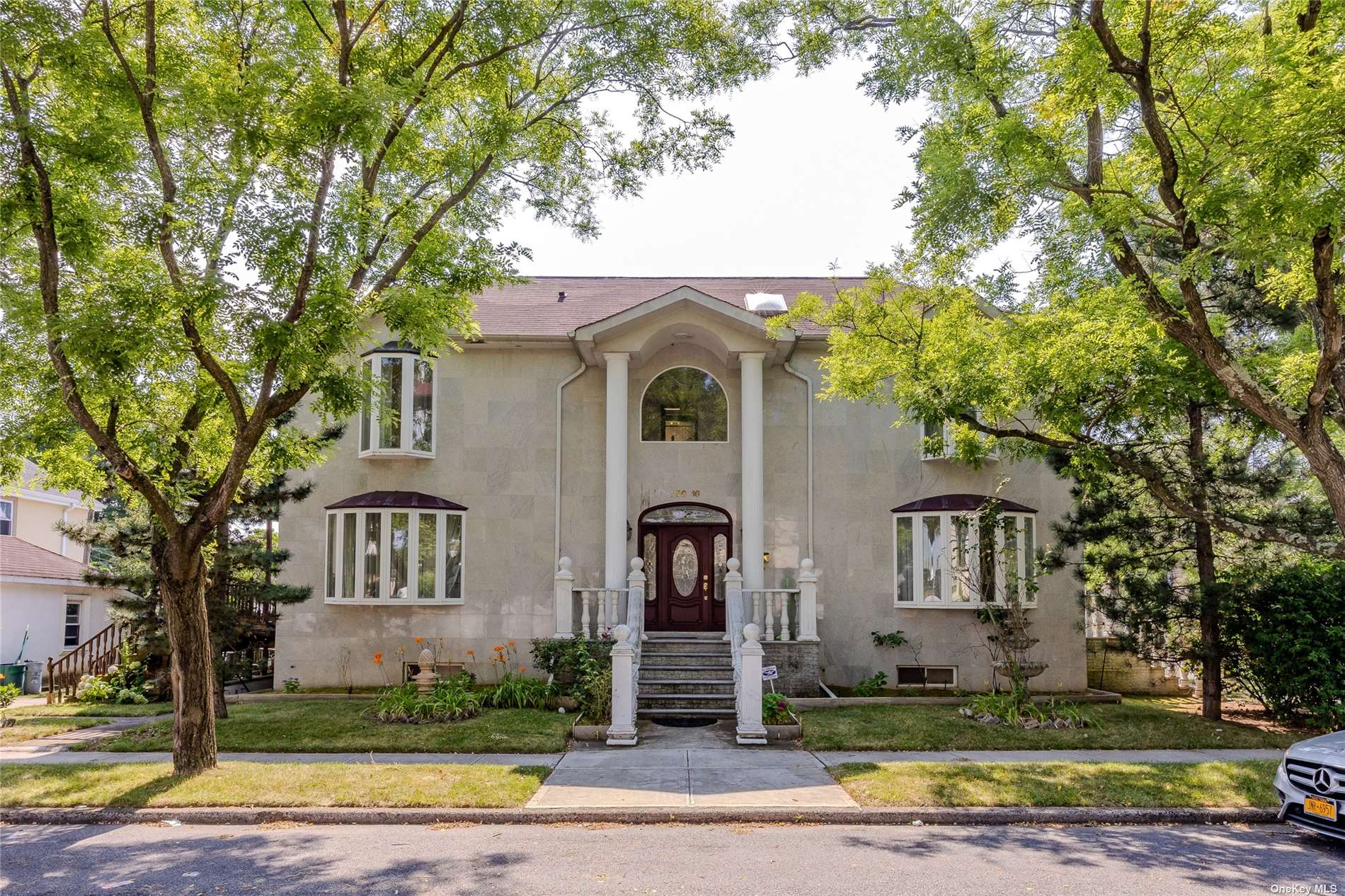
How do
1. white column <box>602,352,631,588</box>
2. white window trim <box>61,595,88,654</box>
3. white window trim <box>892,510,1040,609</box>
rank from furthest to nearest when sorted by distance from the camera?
white window trim <box>61,595,88,654</box>
white window trim <box>892,510,1040,609</box>
white column <box>602,352,631,588</box>

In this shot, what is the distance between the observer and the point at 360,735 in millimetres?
11602

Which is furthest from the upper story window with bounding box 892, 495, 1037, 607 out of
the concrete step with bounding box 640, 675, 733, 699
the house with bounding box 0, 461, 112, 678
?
the house with bounding box 0, 461, 112, 678

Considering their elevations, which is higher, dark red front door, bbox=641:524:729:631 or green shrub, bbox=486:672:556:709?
dark red front door, bbox=641:524:729:631

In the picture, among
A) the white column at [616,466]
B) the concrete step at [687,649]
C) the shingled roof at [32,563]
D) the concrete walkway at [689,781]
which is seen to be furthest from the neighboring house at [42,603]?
the concrete walkway at [689,781]

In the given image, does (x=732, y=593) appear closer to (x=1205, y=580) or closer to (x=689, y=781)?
(x=689, y=781)

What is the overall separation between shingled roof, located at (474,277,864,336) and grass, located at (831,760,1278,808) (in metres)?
9.83

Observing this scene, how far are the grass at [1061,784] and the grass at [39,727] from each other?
11175 millimetres

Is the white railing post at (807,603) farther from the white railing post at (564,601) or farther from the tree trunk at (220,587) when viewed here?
the tree trunk at (220,587)

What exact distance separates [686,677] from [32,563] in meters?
18.3

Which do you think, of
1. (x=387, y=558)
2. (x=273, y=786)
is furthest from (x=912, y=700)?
(x=273, y=786)

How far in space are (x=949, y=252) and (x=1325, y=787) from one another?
737 cm

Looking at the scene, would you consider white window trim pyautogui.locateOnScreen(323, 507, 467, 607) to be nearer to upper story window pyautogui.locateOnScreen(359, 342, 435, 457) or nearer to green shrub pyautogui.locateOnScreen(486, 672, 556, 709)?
upper story window pyautogui.locateOnScreen(359, 342, 435, 457)

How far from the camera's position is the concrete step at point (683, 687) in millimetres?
13445

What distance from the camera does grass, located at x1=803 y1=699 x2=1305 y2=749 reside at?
441 inches
